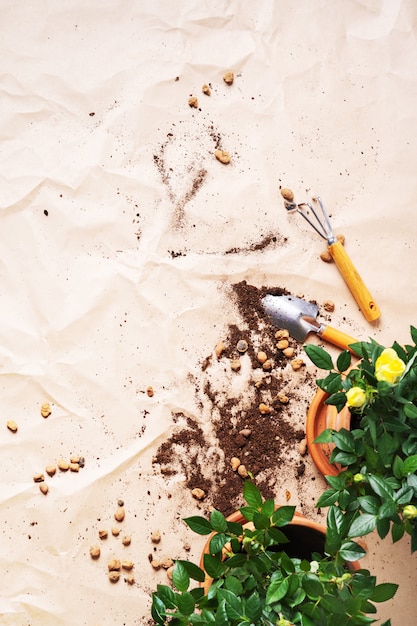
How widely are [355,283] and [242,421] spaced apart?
45 centimetres

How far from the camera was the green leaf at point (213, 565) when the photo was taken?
1259 mm

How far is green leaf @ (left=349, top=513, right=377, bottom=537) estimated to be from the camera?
1179mm

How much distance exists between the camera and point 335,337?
1824 mm

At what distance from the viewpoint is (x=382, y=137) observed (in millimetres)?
1948

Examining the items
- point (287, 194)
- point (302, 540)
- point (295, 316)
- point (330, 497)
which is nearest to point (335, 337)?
point (295, 316)

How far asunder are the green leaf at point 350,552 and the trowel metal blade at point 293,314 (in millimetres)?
722

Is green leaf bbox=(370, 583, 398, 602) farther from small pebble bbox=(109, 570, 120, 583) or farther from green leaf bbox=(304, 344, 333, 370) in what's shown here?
small pebble bbox=(109, 570, 120, 583)

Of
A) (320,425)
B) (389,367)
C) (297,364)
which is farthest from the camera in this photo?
(297,364)

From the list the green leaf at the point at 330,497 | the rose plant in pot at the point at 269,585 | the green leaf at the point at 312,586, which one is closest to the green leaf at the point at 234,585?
the rose plant in pot at the point at 269,585

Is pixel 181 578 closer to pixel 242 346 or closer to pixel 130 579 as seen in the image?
pixel 130 579

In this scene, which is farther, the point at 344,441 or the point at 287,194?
the point at 287,194

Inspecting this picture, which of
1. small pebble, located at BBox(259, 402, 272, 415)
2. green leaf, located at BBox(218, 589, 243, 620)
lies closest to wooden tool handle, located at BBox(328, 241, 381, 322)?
small pebble, located at BBox(259, 402, 272, 415)

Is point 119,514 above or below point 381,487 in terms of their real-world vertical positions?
below

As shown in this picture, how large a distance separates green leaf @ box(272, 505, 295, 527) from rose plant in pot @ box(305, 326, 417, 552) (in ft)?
0.25
